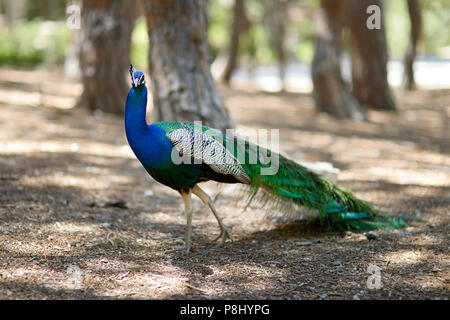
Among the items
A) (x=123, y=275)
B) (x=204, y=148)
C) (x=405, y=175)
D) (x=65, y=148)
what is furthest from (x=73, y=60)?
(x=123, y=275)

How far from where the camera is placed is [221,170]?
433cm

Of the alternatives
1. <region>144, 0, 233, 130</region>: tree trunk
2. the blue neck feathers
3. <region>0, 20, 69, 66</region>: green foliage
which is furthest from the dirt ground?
<region>0, 20, 69, 66</region>: green foliage

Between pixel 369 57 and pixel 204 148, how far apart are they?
933 cm

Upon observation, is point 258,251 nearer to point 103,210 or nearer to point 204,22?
point 103,210

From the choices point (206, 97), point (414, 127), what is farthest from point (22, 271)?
point (414, 127)

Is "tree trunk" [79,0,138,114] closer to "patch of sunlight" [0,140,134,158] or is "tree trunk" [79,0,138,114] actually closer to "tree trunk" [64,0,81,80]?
"patch of sunlight" [0,140,134,158]

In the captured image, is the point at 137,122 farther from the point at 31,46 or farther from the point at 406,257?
the point at 31,46

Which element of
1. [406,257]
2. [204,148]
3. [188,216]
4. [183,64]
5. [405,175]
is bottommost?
[406,257]

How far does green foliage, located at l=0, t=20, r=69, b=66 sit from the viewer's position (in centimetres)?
1797

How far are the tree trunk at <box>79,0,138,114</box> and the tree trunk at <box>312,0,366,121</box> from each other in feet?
13.5

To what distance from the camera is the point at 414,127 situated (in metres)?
11.1

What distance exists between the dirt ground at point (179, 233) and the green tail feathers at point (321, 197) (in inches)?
5.5

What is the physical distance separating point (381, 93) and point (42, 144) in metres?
8.42

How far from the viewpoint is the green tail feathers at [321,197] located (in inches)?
184
